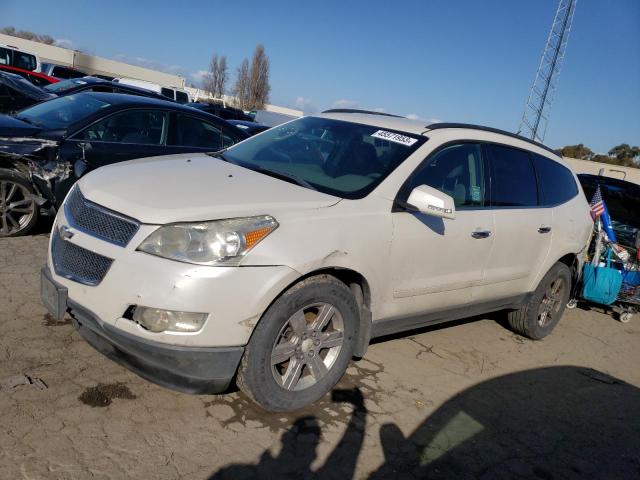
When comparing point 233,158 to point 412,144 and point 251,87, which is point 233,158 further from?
point 251,87

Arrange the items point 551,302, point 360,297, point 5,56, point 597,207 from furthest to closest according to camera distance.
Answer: point 5,56
point 597,207
point 551,302
point 360,297

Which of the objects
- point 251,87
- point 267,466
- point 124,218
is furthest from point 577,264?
point 251,87

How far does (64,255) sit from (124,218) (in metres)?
0.51

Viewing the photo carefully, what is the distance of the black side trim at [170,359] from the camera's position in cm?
284

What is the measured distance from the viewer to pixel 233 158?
4266 millimetres

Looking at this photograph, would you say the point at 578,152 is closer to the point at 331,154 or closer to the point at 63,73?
the point at 63,73

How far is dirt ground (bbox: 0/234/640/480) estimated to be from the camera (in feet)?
9.14

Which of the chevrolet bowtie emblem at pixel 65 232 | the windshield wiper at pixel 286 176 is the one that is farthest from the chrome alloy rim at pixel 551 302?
the chevrolet bowtie emblem at pixel 65 232

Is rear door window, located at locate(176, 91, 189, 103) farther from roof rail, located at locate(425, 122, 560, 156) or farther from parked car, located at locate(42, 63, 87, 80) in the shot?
roof rail, located at locate(425, 122, 560, 156)

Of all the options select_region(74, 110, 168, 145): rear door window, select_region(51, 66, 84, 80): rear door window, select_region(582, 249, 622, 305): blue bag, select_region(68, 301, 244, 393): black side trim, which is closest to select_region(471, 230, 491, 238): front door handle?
select_region(68, 301, 244, 393): black side trim

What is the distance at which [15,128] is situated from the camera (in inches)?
224

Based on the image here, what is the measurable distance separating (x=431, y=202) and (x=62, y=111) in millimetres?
4857

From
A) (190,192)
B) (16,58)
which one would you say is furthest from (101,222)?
(16,58)

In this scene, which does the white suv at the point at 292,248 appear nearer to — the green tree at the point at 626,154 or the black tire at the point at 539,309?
the black tire at the point at 539,309
